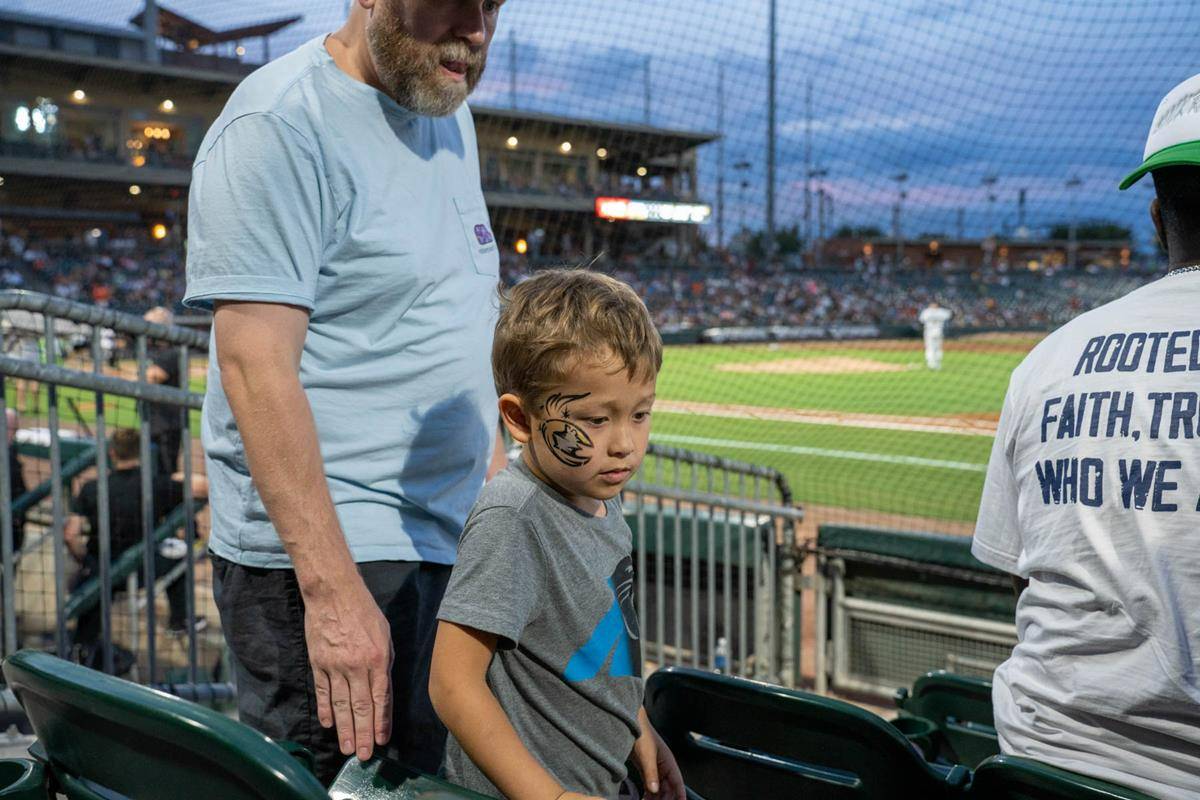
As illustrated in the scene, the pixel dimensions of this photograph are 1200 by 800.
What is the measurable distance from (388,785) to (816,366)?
22651 millimetres

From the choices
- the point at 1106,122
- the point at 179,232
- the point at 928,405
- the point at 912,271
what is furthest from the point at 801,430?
the point at 179,232

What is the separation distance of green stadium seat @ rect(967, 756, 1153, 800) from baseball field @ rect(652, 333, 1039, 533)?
7.47 meters

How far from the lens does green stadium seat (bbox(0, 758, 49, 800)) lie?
3.69 ft

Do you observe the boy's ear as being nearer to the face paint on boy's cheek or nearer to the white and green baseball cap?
the face paint on boy's cheek

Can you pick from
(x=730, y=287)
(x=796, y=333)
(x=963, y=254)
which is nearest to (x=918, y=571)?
(x=796, y=333)

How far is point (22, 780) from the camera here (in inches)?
44.7

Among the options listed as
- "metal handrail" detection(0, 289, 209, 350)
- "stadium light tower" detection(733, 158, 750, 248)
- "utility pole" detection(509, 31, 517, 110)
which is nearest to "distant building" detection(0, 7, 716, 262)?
"stadium light tower" detection(733, 158, 750, 248)

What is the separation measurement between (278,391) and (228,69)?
37734 mm

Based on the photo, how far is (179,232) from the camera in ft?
106

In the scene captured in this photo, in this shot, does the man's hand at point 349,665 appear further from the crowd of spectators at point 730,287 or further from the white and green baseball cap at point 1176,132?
the crowd of spectators at point 730,287

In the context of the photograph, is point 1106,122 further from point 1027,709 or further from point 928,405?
point 1027,709

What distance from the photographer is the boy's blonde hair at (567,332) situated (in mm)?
1301

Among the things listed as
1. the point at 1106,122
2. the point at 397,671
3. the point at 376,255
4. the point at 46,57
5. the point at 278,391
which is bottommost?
the point at 397,671

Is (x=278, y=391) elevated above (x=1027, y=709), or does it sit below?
above
